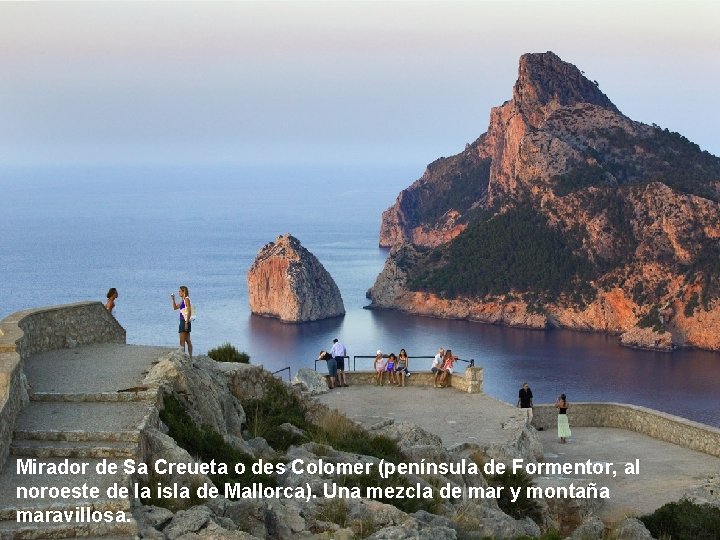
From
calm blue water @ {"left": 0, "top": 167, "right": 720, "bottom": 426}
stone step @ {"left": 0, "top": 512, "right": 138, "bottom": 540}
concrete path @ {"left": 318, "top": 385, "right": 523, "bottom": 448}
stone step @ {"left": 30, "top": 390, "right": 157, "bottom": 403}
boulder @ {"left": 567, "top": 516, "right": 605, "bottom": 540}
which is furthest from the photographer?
calm blue water @ {"left": 0, "top": 167, "right": 720, "bottom": 426}

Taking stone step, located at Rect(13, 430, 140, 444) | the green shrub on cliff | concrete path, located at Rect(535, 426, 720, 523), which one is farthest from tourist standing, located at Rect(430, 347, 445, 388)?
stone step, located at Rect(13, 430, 140, 444)

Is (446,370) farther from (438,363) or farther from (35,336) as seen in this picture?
(35,336)

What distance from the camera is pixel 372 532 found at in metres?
12.8

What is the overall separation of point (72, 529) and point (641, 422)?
54.9 feet

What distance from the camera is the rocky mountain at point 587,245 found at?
419 feet

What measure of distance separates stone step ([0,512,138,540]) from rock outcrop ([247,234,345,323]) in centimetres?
12729

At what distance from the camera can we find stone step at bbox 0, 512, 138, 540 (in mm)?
11242

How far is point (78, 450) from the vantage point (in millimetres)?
12945

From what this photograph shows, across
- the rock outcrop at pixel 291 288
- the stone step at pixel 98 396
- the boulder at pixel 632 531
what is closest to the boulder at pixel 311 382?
the boulder at pixel 632 531

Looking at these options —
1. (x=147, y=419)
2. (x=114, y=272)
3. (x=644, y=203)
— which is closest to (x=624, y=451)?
(x=147, y=419)

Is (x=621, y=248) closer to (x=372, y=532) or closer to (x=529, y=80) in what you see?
(x=529, y=80)

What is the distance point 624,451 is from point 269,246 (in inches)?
4977

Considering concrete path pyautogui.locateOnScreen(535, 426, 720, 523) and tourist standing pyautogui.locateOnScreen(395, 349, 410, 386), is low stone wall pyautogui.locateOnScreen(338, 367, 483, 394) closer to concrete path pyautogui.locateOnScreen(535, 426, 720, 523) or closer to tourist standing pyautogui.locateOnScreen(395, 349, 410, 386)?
tourist standing pyautogui.locateOnScreen(395, 349, 410, 386)

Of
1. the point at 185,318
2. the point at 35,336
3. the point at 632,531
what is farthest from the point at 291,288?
the point at 632,531
